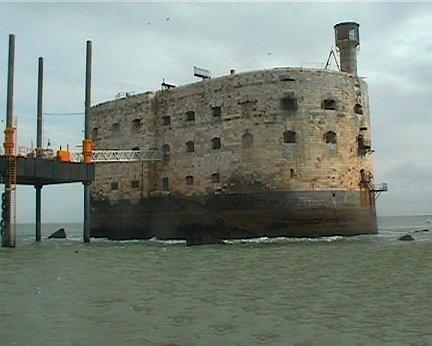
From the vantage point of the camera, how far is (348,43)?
33.3m

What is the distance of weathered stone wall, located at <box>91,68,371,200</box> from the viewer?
1159 inches

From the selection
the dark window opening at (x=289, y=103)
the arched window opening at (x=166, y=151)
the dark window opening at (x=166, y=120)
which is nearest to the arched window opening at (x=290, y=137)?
the dark window opening at (x=289, y=103)

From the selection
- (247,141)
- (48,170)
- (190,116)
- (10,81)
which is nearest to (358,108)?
(247,141)

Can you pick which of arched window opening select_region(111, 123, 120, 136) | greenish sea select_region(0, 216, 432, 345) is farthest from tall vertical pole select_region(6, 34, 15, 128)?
arched window opening select_region(111, 123, 120, 136)

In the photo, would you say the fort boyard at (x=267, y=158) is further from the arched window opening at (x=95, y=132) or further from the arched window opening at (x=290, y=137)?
the arched window opening at (x=95, y=132)

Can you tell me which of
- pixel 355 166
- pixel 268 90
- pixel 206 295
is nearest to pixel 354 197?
pixel 355 166

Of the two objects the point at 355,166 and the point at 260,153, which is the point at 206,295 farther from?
the point at 355,166

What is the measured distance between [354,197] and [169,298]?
1970cm

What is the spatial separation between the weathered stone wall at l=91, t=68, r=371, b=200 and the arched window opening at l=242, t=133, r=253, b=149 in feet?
0.18

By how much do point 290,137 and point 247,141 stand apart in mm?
2079

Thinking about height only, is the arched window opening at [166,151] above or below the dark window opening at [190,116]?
below

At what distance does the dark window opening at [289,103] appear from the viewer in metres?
29.7

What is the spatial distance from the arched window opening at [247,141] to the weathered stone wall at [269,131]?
0.06 m

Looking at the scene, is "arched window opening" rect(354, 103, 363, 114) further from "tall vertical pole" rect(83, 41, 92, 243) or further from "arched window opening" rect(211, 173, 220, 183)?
"tall vertical pole" rect(83, 41, 92, 243)
